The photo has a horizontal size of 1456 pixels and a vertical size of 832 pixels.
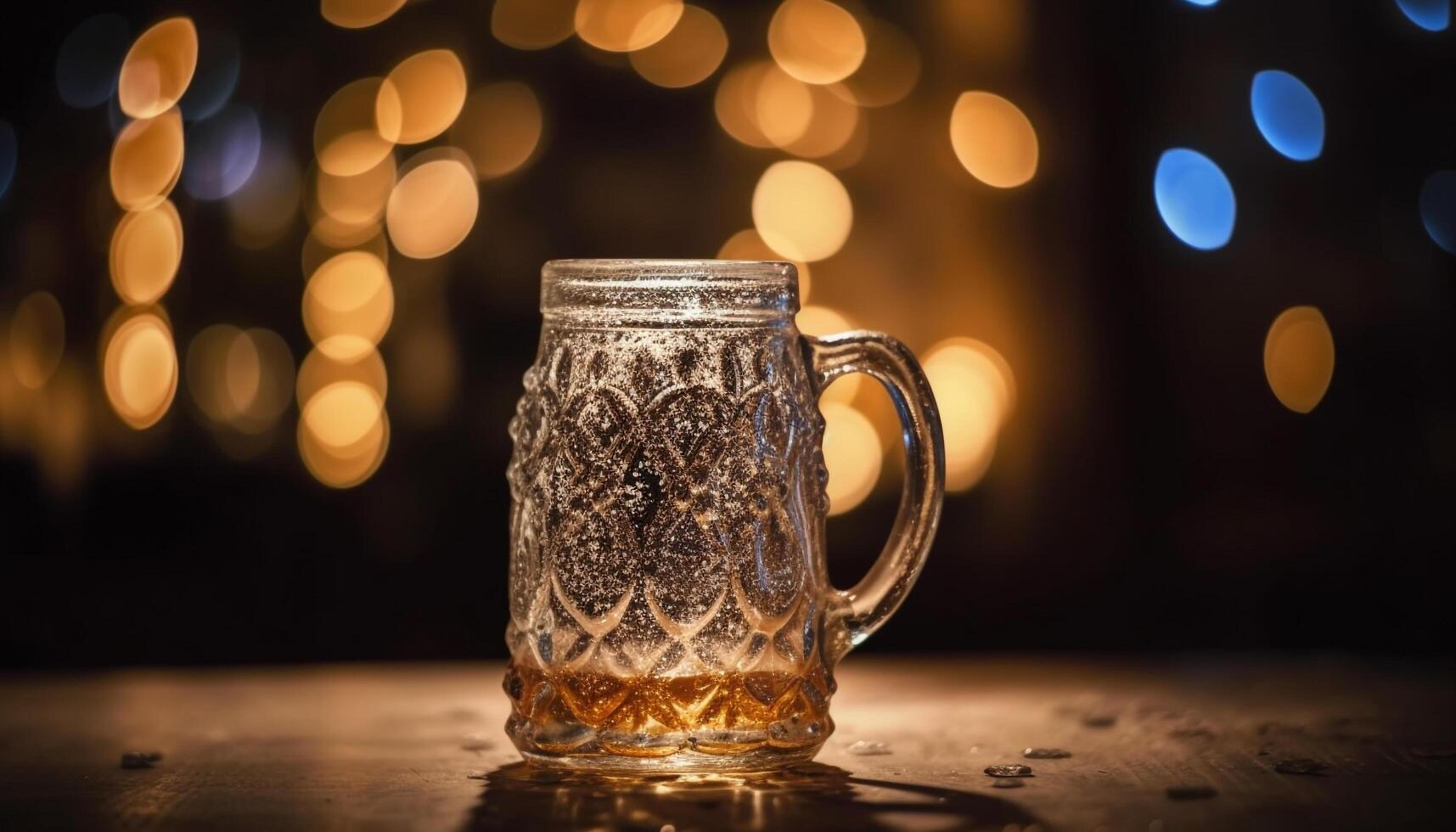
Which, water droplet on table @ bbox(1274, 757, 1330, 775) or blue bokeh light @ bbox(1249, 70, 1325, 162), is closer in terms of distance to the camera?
water droplet on table @ bbox(1274, 757, 1330, 775)

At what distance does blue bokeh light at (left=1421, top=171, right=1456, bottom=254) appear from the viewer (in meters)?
1.90

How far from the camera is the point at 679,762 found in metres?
0.75

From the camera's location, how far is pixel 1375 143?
75.2 inches

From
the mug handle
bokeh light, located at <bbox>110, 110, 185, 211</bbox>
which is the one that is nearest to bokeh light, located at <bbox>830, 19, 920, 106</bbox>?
bokeh light, located at <bbox>110, 110, 185, 211</bbox>

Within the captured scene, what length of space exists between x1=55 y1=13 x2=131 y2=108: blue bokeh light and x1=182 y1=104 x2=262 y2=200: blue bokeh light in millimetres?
111

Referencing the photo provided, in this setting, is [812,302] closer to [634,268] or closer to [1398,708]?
[1398,708]

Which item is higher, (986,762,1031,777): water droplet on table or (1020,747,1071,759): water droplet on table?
(986,762,1031,777): water droplet on table

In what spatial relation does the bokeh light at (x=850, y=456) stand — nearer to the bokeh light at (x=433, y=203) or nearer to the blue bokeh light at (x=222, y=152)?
the bokeh light at (x=433, y=203)

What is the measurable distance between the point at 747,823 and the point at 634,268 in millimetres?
260

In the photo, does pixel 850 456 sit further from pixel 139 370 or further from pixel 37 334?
pixel 37 334

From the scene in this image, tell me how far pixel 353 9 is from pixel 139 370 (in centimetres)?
52

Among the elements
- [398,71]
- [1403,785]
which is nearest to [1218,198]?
[398,71]

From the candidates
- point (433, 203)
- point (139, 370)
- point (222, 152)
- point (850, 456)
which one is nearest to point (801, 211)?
point (850, 456)

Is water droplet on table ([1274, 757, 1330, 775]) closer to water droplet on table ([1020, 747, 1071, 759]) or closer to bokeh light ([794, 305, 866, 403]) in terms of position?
water droplet on table ([1020, 747, 1071, 759])
